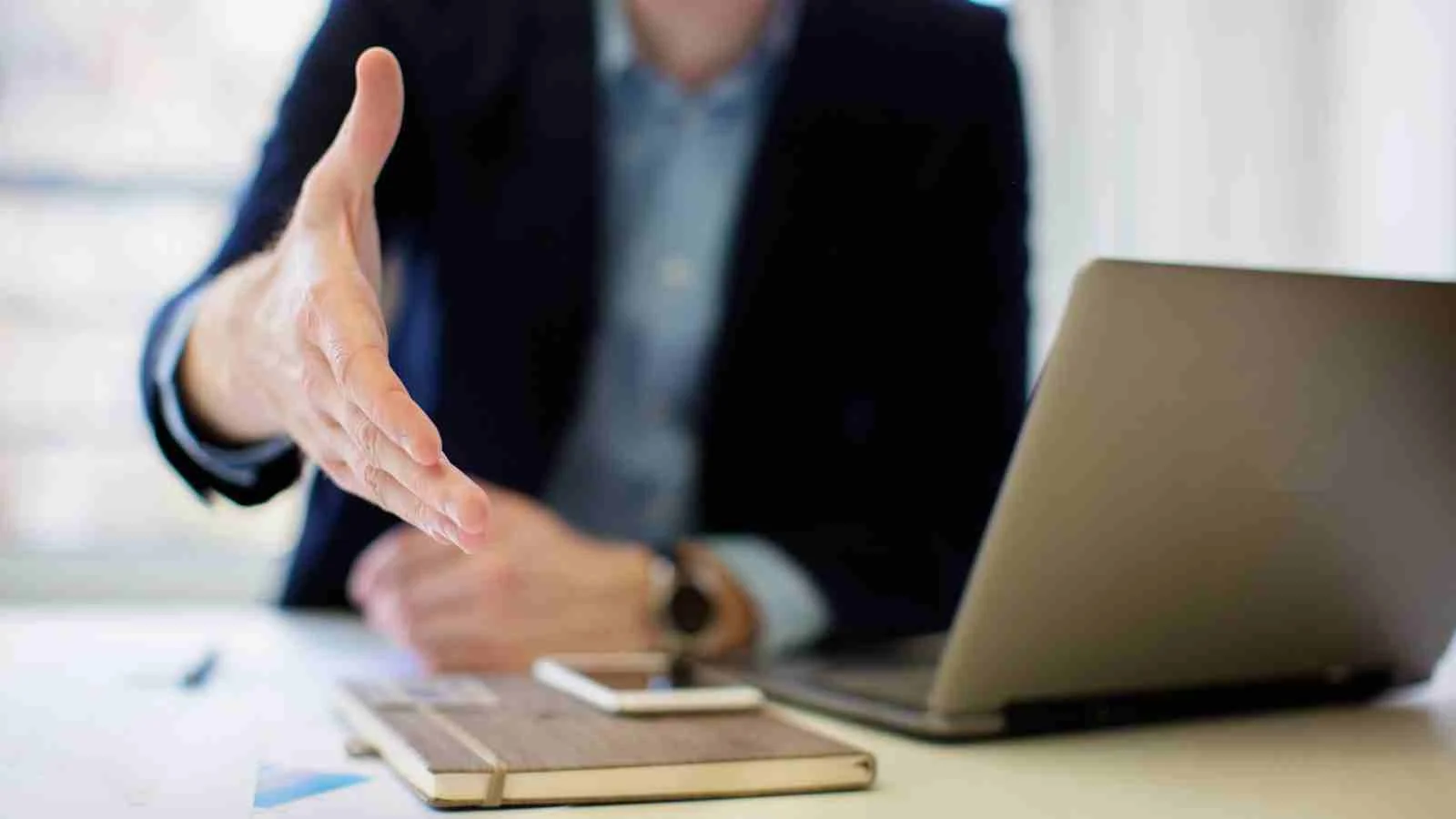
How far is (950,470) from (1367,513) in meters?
0.32

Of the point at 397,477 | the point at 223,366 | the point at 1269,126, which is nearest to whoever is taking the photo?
the point at 397,477

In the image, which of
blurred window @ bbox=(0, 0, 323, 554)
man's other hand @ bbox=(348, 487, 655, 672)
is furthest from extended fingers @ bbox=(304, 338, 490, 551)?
man's other hand @ bbox=(348, 487, 655, 672)

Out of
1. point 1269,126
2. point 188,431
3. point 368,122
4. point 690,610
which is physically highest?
point 1269,126

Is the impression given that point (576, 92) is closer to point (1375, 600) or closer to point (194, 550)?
point (1375, 600)

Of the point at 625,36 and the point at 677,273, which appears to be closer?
the point at 625,36

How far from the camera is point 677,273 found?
939 millimetres

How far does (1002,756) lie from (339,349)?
0.97 ft

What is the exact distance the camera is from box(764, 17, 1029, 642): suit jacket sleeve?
0.69m

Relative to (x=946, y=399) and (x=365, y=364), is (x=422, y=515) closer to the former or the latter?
(x=365, y=364)

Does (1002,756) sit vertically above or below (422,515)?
below

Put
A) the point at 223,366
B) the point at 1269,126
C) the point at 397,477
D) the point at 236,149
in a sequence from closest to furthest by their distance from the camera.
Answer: the point at 397,477
the point at 223,366
the point at 236,149
the point at 1269,126

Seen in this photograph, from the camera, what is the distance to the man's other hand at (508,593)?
77 cm

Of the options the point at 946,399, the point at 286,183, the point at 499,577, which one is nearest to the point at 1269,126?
the point at 946,399

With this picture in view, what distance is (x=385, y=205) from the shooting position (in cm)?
49
